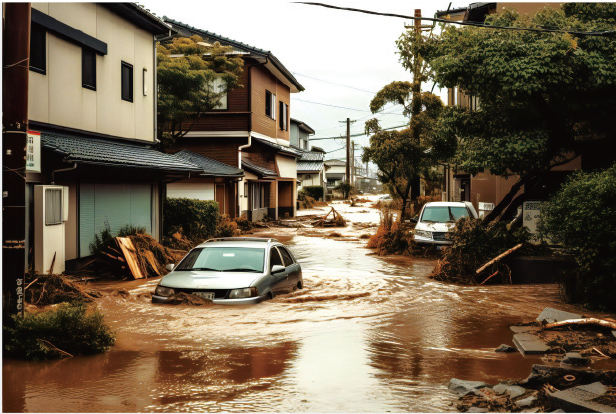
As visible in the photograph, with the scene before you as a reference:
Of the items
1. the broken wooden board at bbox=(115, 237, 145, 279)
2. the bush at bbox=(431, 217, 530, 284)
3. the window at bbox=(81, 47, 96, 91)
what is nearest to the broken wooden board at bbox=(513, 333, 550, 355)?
the bush at bbox=(431, 217, 530, 284)

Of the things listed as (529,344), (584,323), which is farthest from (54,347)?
(584,323)

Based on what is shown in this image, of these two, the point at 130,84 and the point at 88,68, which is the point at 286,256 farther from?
the point at 130,84

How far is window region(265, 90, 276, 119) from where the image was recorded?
36375 mm

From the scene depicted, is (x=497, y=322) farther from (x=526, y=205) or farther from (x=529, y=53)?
(x=526, y=205)

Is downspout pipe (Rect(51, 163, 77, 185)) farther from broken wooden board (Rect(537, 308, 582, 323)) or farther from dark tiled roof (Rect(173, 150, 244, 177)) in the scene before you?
dark tiled roof (Rect(173, 150, 244, 177))

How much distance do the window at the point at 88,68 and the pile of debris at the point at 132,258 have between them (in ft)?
13.5

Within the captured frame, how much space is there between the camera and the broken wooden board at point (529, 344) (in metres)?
8.46

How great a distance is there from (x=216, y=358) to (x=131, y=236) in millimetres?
9348

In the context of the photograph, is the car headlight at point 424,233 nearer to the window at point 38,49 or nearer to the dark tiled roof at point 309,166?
the window at point 38,49

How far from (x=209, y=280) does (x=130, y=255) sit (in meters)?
5.70

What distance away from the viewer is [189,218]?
77.4 feet

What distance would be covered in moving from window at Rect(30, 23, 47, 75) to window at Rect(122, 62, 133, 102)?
4.41 metres

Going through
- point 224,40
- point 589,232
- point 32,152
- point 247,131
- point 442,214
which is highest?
point 224,40

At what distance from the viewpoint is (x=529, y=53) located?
1431 cm
